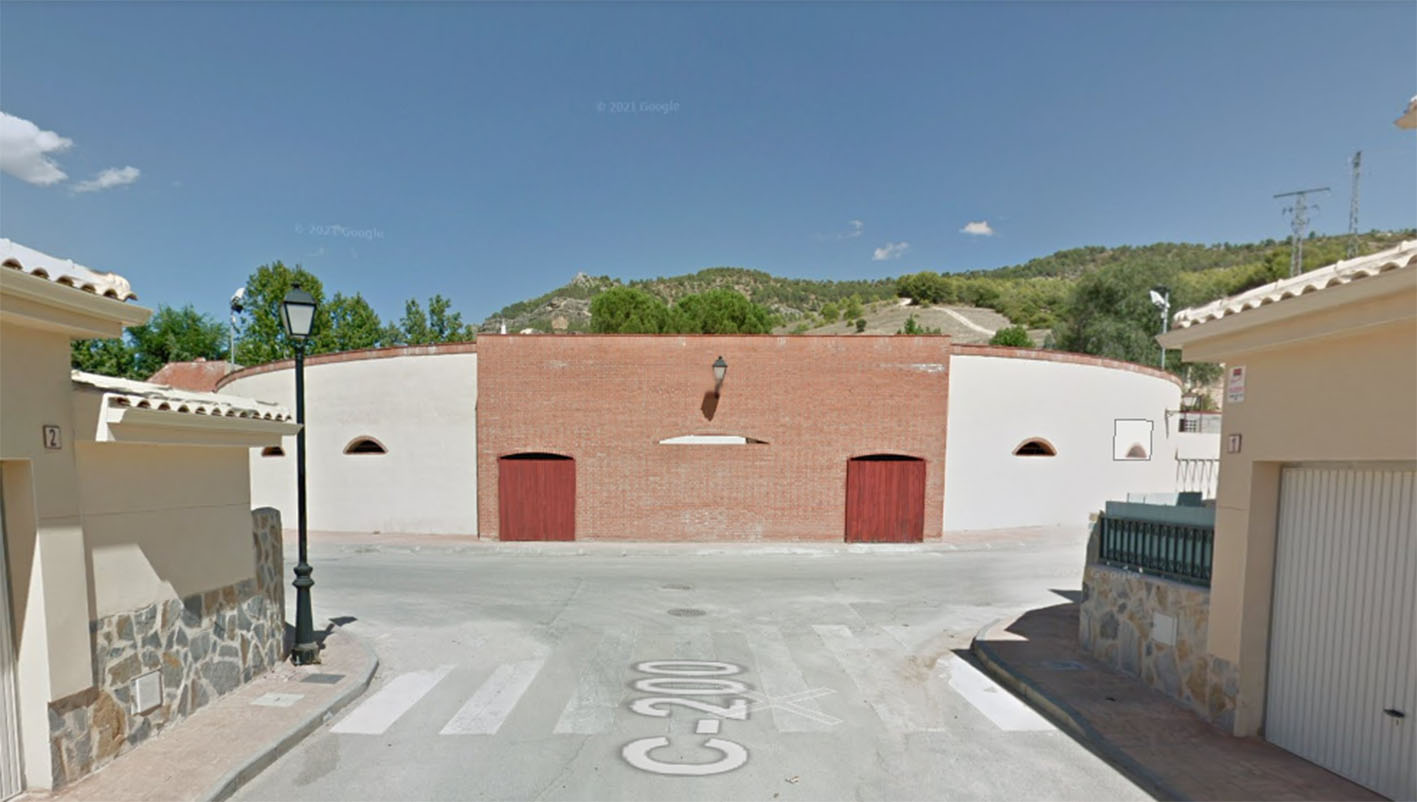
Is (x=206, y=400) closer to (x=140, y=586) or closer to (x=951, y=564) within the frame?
(x=140, y=586)

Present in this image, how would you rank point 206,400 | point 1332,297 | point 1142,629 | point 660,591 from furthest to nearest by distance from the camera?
point 660,591, point 1142,629, point 206,400, point 1332,297

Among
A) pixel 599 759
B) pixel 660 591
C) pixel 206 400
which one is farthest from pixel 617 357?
pixel 599 759

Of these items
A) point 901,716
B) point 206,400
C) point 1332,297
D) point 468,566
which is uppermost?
point 1332,297

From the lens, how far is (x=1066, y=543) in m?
16.3

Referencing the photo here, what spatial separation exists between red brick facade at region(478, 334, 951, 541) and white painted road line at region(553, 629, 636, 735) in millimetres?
8082

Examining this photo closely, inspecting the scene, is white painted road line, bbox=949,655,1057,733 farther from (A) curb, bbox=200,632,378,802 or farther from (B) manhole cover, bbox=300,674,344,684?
(B) manhole cover, bbox=300,674,344,684

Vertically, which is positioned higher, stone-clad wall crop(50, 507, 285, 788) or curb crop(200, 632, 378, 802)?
stone-clad wall crop(50, 507, 285, 788)

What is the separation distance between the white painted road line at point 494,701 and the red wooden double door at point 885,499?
10974mm

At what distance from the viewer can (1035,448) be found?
1812 cm

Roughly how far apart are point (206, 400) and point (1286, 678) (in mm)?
9829

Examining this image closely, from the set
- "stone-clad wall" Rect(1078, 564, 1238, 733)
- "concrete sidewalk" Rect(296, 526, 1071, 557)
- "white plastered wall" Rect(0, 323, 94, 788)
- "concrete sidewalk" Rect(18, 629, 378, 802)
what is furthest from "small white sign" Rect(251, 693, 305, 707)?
"concrete sidewalk" Rect(296, 526, 1071, 557)

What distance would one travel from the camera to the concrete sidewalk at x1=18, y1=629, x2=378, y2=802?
174 inches

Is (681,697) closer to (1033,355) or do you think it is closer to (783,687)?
(783,687)

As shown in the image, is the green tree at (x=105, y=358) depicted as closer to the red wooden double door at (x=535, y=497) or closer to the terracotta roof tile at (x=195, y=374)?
the terracotta roof tile at (x=195, y=374)
